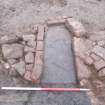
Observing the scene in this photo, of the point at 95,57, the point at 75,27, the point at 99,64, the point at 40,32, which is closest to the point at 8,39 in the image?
the point at 40,32

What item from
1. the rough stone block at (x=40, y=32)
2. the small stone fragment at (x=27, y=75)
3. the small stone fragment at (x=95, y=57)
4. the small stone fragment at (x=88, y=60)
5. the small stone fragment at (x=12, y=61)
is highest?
the rough stone block at (x=40, y=32)

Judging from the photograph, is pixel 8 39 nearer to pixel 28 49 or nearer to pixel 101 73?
pixel 28 49

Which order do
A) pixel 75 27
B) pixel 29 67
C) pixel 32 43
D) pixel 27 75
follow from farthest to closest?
1. pixel 75 27
2. pixel 32 43
3. pixel 29 67
4. pixel 27 75

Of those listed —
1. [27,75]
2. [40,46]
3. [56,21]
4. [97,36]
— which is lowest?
[27,75]

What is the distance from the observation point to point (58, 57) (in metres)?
4.28

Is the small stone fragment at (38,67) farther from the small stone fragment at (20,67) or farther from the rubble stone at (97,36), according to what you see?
the rubble stone at (97,36)

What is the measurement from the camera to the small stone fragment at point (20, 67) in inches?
157

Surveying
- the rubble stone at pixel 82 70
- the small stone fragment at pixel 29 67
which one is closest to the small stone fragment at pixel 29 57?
the small stone fragment at pixel 29 67

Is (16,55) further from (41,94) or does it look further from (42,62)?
(41,94)

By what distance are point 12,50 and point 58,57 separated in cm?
89

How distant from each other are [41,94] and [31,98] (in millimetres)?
177

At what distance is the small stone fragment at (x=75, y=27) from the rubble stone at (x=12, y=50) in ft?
3.60

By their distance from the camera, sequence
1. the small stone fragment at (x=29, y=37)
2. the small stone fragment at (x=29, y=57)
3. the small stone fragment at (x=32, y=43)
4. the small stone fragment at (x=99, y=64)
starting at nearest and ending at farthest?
1. the small stone fragment at (x=99, y=64)
2. the small stone fragment at (x=29, y=57)
3. the small stone fragment at (x=32, y=43)
4. the small stone fragment at (x=29, y=37)

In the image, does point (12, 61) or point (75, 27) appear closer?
point (12, 61)
